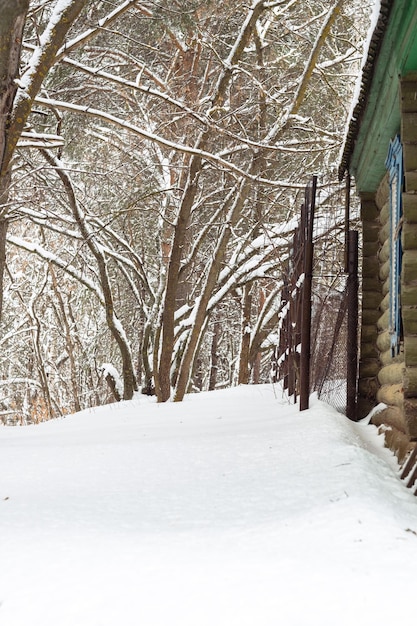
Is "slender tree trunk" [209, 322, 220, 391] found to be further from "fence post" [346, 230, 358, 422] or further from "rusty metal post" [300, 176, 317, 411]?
"rusty metal post" [300, 176, 317, 411]

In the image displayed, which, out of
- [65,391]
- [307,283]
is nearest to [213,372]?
[65,391]

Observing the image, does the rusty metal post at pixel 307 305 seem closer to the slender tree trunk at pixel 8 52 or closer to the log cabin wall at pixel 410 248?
the log cabin wall at pixel 410 248

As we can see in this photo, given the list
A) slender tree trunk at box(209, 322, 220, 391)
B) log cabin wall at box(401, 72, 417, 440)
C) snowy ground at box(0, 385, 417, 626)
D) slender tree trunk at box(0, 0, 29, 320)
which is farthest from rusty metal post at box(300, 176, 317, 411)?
slender tree trunk at box(209, 322, 220, 391)

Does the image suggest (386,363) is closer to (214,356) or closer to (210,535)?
(210,535)

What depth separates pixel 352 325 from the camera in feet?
23.8

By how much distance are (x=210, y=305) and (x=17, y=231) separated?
32.6 ft

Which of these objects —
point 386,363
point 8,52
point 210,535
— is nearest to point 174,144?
point 8,52

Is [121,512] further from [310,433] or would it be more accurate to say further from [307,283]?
[307,283]

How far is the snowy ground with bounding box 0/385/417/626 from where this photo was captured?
2006mm

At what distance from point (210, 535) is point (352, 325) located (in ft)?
15.9

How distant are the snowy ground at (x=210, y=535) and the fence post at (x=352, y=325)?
2304 millimetres

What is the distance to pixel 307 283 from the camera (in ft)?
21.7

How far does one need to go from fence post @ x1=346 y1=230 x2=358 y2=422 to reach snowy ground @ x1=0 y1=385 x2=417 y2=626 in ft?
7.56

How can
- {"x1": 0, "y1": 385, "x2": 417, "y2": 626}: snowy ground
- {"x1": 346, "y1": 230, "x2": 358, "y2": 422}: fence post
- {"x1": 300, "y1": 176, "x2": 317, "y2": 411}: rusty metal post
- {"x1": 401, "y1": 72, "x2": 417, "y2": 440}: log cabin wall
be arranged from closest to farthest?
{"x1": 0, "y1": 385, "x2": 417, "y2": 626}: snowy ground → {"x1": 401, "y1": 72, "x2": 417, "y2": 440}: log cabin wall → {"x1": 300, "y1": 176, "x2": 317, "y2": 411}: rusty metal post → {"x1": 346, "y1": 230, "x2": 358, "y2": 422}: fence post
